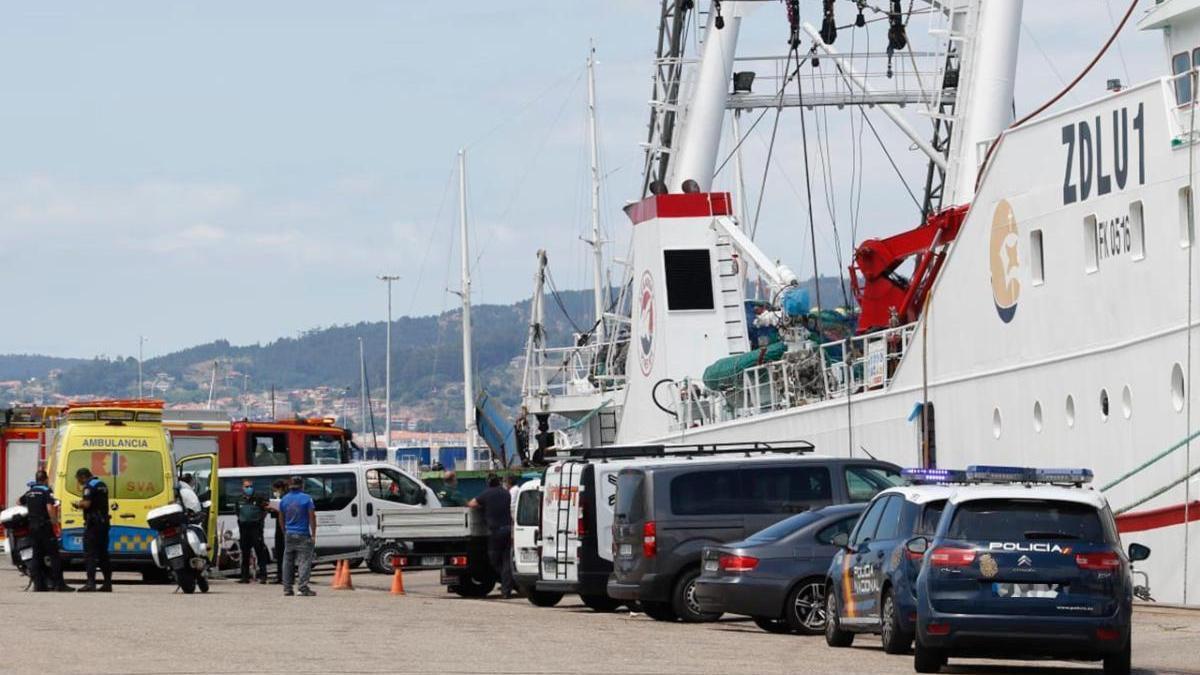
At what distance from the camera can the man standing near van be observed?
29.2m

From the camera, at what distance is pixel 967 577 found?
598 inches

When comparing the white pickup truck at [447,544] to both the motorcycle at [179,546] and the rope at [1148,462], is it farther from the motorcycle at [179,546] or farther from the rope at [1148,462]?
the rope at [1148,462]

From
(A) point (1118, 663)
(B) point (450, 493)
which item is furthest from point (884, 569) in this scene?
(B) point (450, 493)

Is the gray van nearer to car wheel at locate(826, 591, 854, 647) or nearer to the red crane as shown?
car wheel at locate(826, 591, 854, 647)

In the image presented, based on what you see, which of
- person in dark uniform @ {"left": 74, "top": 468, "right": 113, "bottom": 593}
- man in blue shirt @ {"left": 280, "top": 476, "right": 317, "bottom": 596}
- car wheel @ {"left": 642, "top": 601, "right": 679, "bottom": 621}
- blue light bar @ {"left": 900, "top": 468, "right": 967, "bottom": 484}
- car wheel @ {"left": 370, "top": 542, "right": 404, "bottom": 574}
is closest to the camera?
blue light bar @ {"left": 900, "top": 468, "right": 967, "bottom": 484}

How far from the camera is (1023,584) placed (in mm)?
15156

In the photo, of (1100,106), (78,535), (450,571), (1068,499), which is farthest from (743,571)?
(78,535)

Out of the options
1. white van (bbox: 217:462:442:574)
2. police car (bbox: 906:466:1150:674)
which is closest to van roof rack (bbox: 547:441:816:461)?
police car (bbox: 906:466:1150:674)

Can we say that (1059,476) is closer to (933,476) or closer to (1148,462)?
(933,476)

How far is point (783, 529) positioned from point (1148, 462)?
507 cm

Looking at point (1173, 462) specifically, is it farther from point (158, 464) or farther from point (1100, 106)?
point (158, 464)

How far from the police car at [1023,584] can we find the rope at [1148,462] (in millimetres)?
7474

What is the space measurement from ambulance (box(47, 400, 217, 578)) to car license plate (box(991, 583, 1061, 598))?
18439mm

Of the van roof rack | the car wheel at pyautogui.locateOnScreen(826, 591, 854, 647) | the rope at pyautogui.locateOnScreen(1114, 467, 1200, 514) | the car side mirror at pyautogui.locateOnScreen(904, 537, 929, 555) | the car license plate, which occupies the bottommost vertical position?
the car wheel at pyautogui.locateOnScreen(826, 591, 854, 647)
